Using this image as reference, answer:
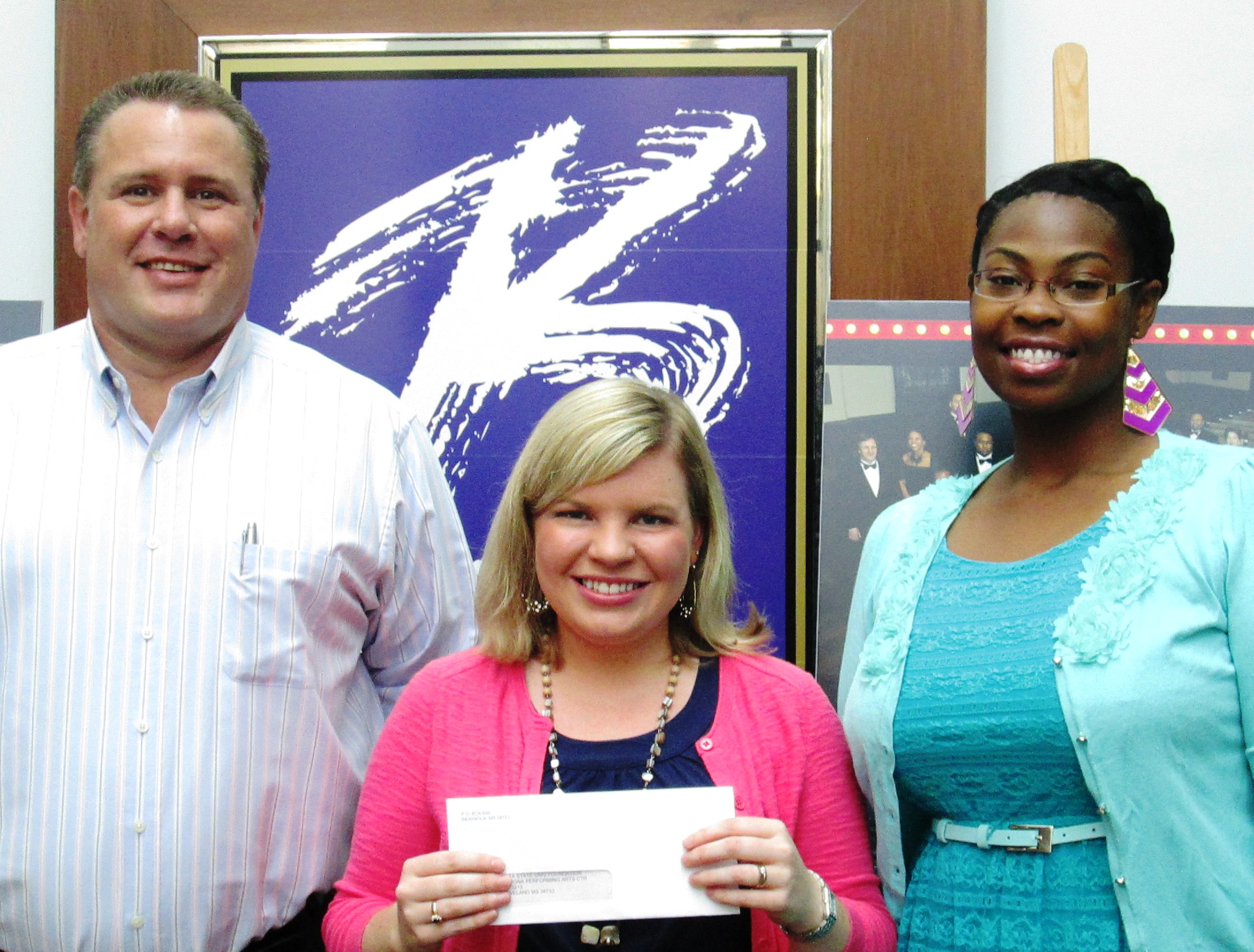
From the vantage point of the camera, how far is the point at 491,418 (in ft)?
8.86

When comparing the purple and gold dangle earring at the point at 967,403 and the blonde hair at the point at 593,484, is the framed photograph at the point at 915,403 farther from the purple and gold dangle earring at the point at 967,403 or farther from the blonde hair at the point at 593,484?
the blonde hair at the point at 593,484

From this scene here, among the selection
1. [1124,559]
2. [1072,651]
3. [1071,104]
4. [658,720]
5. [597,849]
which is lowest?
[597,849]

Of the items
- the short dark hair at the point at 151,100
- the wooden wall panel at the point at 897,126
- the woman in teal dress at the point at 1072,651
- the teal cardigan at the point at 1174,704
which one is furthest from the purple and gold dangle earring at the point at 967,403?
the short dark hair at the point at 151,100

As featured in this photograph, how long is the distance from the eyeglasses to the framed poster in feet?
3.09

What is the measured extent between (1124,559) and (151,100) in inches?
65.1

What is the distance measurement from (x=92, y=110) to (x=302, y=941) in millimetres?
1400

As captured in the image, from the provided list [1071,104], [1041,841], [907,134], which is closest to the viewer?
[1041,841]

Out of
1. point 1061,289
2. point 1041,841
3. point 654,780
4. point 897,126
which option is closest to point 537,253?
point 897,126

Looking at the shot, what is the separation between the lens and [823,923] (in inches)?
58.5

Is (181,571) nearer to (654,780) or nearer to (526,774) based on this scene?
(526,774)

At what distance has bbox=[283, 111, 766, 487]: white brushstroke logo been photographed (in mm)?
2676

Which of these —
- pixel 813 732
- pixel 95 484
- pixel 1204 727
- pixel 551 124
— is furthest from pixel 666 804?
pixel 551 124

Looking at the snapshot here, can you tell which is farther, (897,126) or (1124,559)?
(897,126)

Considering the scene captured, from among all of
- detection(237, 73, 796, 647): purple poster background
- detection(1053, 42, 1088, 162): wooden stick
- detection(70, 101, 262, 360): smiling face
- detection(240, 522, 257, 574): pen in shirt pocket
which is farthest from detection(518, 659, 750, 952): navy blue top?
detection(1053, 42, 1088, 162): wooden stick
